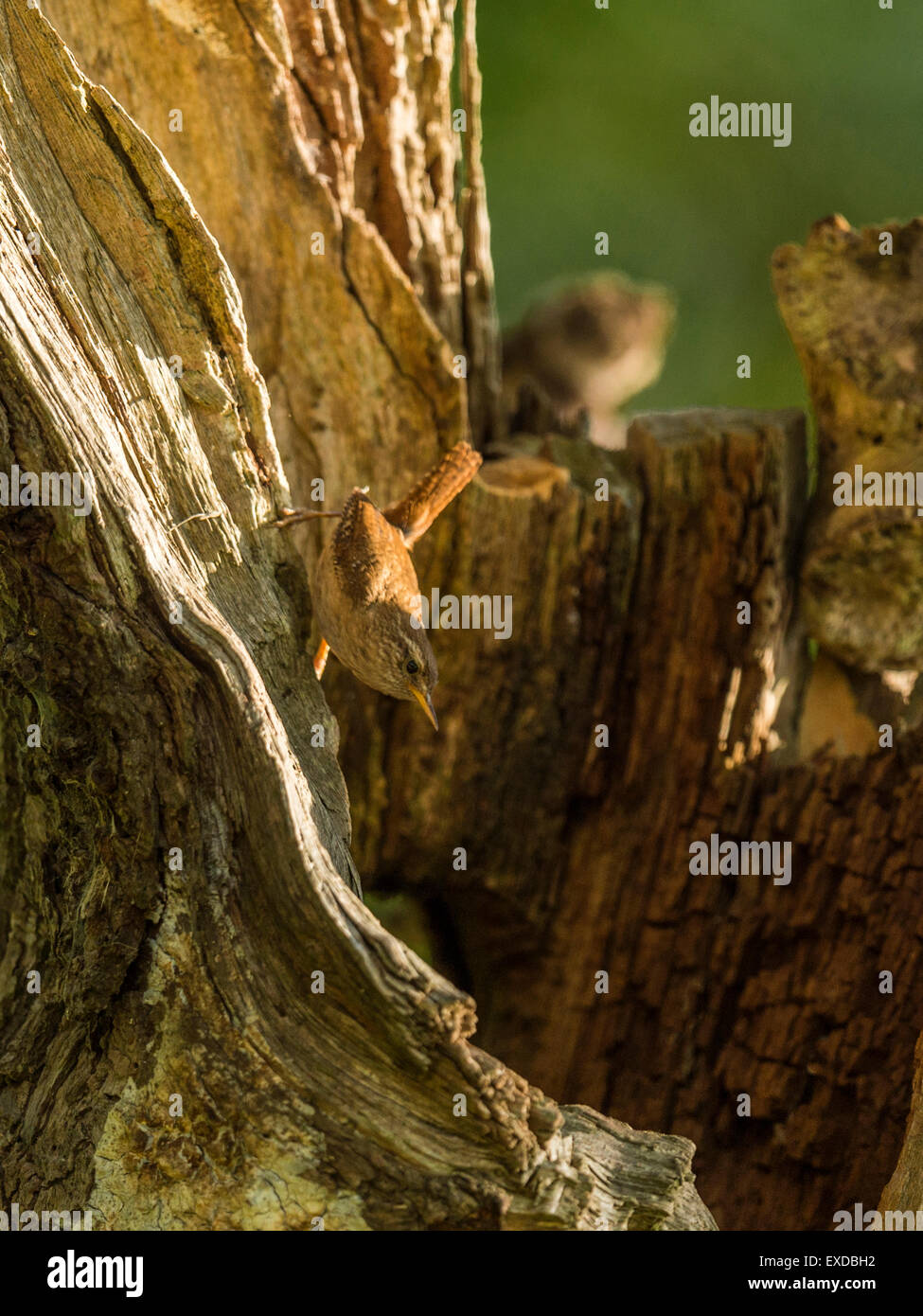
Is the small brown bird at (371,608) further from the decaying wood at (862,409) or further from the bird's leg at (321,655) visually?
the decaying wood at (862,409)

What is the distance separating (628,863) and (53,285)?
2.29 meters

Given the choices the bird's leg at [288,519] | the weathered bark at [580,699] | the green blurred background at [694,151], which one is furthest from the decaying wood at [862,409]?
the green blurred background at [694,151]

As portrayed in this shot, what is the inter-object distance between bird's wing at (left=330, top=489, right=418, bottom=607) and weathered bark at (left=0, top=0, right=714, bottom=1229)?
0.25 metres

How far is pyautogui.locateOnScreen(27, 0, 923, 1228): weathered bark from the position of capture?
3047 mm

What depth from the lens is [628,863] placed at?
11.3 feet

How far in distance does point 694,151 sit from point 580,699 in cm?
413

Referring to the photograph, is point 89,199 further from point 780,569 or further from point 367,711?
point 780,569

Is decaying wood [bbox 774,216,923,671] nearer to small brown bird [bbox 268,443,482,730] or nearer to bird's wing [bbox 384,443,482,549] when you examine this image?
bird's wing [bbox 384,443,482,549]

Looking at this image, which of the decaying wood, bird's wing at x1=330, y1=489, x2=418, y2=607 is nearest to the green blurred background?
the decaying wood

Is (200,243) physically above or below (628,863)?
above

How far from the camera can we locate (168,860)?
6.36ft

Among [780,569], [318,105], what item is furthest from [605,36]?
[780,569]

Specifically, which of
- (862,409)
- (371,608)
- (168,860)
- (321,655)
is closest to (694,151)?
(862,409)

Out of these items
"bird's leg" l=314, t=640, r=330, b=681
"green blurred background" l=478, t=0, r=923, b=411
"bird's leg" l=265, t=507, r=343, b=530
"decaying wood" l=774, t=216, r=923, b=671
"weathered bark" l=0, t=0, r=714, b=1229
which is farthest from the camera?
"green blurred background" l=478, t=0, r=923, b=411
